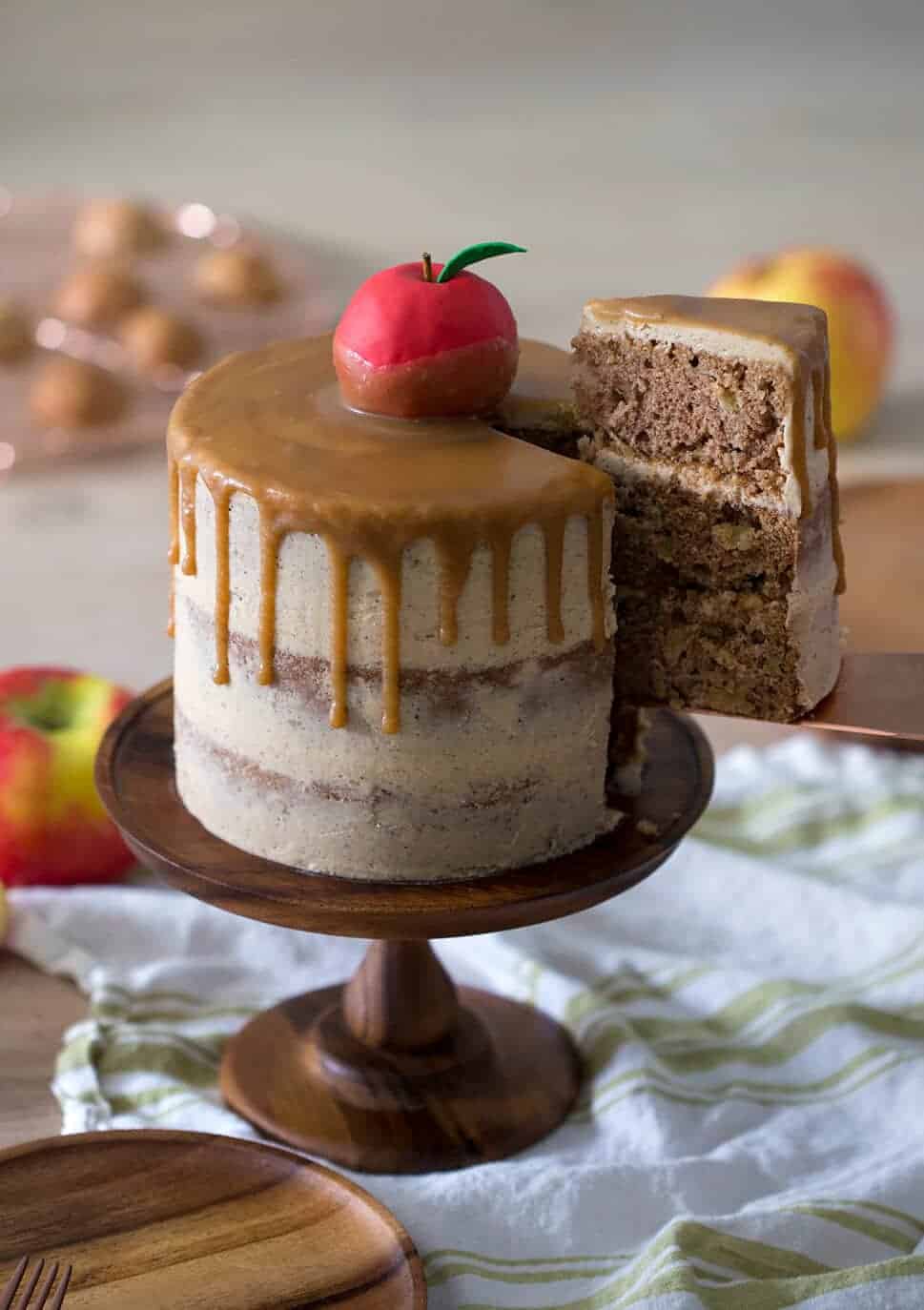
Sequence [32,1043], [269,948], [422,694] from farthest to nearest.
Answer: [269,948]
[32,1043]
[422,694]

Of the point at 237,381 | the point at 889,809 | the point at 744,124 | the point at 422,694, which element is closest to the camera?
the point at 422,694

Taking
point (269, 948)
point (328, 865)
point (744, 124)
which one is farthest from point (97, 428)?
point (744, 124)

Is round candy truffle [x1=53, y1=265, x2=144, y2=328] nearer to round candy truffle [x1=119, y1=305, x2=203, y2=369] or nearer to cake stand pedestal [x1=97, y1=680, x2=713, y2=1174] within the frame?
round candy truffle [x1=119, y1=305, x2=203, y2=369]

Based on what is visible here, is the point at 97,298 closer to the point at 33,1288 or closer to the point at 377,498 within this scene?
the point at 377,498

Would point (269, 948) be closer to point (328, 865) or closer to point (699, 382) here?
point (328, 865)

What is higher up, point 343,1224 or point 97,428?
point 97,428

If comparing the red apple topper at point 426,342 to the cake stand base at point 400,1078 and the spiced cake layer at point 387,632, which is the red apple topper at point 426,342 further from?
the cake stand base at point 400,1078

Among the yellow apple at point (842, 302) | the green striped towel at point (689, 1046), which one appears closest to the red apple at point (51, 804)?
the green striped towel at point (689, 1046)
